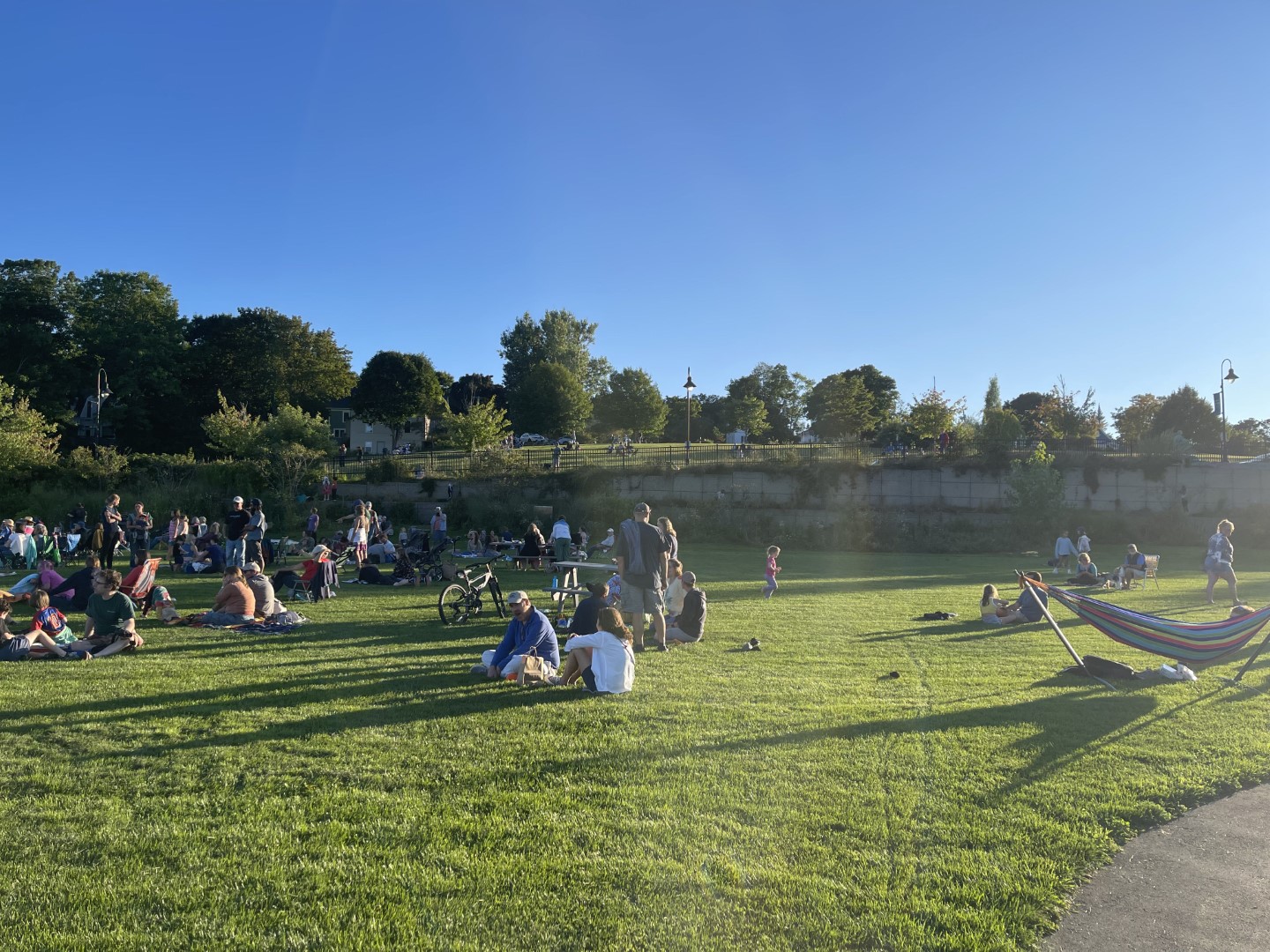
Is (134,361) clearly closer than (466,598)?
No

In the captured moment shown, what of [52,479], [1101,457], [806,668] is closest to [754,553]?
[1101,457]

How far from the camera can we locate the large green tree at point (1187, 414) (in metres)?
63.2

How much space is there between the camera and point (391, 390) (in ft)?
198

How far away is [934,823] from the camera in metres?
4.62

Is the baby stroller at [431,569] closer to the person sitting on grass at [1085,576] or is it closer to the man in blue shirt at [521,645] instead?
the man in blue shirt at [521,645]

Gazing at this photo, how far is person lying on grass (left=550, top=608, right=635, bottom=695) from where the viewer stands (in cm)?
754

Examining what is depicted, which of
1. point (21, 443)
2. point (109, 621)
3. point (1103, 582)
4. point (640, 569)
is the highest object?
point (21, 443)

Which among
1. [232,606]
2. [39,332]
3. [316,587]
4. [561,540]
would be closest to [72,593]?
[232,606]

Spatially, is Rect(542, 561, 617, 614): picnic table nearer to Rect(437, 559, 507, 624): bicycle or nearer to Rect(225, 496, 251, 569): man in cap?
Rect(437, 559, 507, 624): bicycle

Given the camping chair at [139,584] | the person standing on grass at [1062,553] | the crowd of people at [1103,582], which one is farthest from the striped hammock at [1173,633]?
the person standing on grass at [1062,553]

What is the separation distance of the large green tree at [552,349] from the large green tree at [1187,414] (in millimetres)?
45785

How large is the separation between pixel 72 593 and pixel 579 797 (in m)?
10.8

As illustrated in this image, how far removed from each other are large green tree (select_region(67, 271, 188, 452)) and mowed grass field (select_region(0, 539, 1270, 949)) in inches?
1973

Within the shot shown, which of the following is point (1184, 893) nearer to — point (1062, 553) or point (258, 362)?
point (1062, 553)
